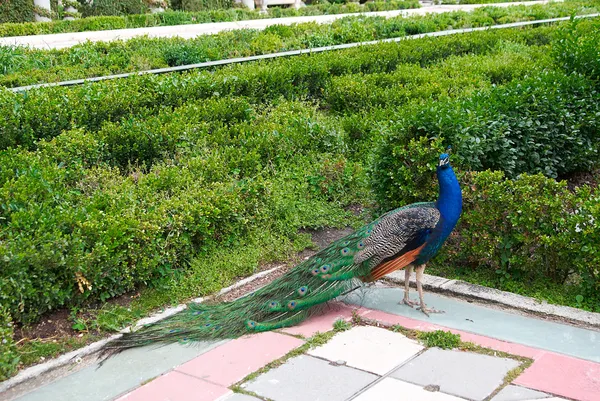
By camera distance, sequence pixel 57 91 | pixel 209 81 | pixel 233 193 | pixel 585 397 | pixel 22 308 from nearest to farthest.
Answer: pixel 585 397
pixel 22 308
pixel 233 193
pixel 57 91
pixel 209 81

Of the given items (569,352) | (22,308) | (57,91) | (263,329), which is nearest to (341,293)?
(263,329)

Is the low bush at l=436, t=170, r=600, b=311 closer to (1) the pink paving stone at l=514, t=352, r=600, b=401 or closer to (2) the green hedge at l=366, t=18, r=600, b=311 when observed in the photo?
(2) the green hedge at l=366, t=18, r=600, b=311

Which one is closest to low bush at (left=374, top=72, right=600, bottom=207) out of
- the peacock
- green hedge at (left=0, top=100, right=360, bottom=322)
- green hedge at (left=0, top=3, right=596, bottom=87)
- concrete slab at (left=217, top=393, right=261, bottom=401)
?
green hedge at (left=0, top=100, right=360, bottom=322)

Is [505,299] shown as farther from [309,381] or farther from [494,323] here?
[309,381]

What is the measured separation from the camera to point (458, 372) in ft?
14.5

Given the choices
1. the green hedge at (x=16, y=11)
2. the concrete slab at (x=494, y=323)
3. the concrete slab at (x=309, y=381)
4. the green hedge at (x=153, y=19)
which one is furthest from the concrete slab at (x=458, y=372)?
the green hedge at (x=16, y=11)

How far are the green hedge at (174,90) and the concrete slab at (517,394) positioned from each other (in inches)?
207

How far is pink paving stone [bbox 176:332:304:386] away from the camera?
14.6ft

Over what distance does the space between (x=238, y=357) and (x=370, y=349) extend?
874mm

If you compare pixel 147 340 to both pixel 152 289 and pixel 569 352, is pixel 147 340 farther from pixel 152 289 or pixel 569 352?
pixel 569 352

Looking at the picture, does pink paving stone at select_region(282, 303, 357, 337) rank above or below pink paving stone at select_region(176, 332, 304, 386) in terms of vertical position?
below

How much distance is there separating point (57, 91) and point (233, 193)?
117 inches

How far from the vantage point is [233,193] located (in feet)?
21.4

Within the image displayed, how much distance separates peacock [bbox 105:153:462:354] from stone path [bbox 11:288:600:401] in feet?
0.43
